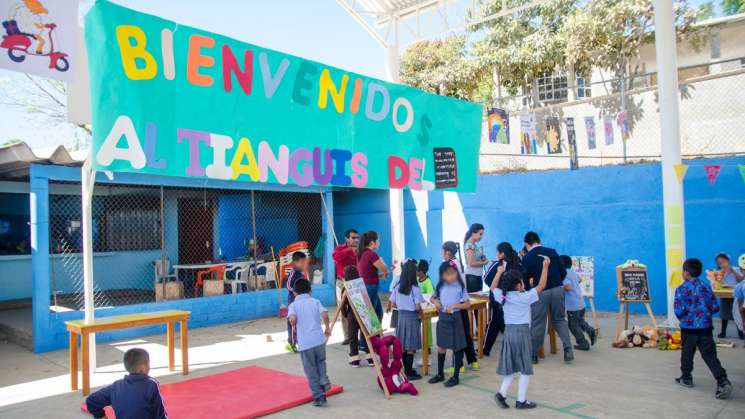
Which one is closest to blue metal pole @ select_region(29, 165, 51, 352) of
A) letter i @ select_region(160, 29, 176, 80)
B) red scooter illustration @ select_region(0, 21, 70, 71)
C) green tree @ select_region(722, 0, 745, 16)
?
red scooter illustration @ select_region(0, 21, 70, 71)

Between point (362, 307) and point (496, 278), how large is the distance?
175cm

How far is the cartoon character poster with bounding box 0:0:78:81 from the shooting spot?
17.1ft

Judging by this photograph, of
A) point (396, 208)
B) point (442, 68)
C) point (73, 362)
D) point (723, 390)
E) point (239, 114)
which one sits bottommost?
point (723, 390)

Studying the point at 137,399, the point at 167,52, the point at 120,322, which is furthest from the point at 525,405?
the point at 167,52

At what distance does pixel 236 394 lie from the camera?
6137 mm

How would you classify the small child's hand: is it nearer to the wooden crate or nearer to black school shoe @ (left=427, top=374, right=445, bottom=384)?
black school shoe @ (left=427, top=374, right=445, bottom=384)

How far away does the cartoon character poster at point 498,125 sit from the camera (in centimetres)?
1162

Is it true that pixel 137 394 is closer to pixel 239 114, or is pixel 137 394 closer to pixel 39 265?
pixel 239 114

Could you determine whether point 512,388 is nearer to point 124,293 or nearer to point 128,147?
point 128,147

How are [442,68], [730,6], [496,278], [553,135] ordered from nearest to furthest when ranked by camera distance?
[496,278], [553,135], [442,68], [730,6]

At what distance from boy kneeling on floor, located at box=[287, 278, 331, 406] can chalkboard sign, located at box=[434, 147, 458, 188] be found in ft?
12.5

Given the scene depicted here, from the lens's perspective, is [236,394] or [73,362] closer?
[236,394]

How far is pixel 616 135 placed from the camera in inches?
531

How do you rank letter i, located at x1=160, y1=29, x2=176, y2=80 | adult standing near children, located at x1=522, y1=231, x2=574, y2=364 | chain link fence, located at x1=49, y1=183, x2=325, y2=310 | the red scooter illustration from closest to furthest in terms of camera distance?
the red scooter illustration → letter i, located at x1=160, y1=29, x2=176, y2=80 → adult standing near children, located at x1=522, y1=231, x2=574, y2=364 → chain link fence, located at x1=49, y1=183, x2=325, y2=310
